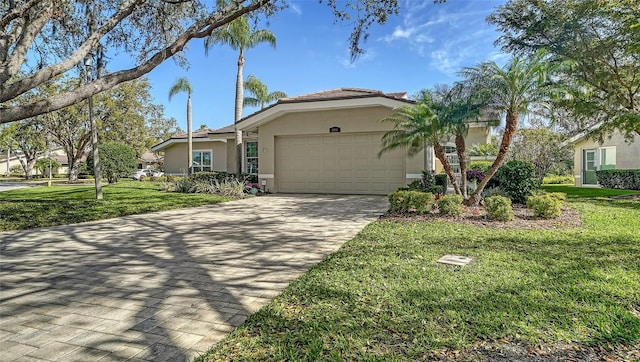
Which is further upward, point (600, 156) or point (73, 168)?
point (600, 156)

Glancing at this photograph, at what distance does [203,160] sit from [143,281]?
20941 mm

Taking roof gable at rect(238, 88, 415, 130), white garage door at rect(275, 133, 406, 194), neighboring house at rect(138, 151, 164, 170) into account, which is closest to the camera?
roof gable at rect(238, 88, 415, 130)

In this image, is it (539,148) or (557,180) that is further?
(557,180)

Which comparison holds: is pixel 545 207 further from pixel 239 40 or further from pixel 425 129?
pixel 239 40

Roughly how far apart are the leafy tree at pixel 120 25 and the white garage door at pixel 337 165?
6.79 m

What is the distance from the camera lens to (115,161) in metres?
25.1

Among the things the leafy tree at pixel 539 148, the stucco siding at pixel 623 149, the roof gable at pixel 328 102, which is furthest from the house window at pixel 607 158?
the roof gable at pixel 328 102

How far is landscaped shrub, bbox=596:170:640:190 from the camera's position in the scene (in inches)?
757

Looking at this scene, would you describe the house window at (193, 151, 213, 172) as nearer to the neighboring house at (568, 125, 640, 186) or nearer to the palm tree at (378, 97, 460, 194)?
the palm tree at (378, 97, 460, 194)

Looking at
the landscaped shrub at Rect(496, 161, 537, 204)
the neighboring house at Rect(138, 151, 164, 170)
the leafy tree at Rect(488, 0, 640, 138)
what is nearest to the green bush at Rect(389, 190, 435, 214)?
the landscaped shrub at Rect(496, 161, 537, 204)

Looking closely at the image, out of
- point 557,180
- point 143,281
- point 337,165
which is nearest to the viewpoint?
point 143,281

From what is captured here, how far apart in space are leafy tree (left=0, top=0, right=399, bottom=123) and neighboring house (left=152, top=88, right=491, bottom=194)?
5348mm

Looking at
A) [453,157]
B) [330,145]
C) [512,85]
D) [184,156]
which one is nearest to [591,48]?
[453,157]

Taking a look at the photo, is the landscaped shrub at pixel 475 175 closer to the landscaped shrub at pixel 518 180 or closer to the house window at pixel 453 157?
the landscaped shrub at pixel 518 180
